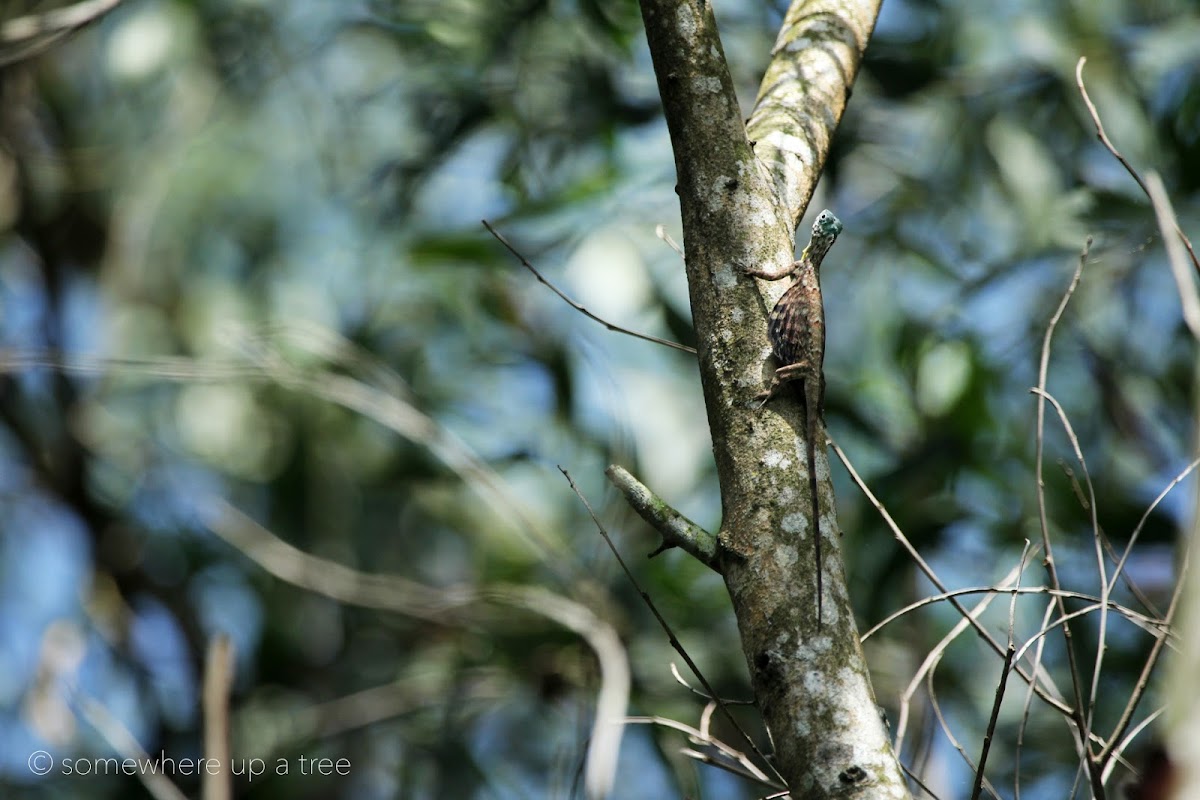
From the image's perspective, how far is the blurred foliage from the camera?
511cm

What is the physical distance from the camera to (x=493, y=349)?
6.25m

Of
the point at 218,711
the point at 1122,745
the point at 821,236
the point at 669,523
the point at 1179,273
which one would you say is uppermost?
the point at 821,236

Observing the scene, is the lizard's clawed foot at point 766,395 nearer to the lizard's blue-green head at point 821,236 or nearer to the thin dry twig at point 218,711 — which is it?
the lizard's blue-green head at point 821,236

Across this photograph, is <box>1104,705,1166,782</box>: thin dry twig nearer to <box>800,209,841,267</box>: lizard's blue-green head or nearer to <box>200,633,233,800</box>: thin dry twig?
<box>800,209,841,267</box>: lizard's blue-green head

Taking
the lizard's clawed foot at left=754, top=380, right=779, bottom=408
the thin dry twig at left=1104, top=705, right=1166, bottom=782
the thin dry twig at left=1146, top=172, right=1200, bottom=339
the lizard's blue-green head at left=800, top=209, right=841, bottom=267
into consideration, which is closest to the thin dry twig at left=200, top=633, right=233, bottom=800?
the lizard's clawed foot at left=754, top=380, right=779, bottom=408

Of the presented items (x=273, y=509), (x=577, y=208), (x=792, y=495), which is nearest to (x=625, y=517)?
(x=577, y=208)

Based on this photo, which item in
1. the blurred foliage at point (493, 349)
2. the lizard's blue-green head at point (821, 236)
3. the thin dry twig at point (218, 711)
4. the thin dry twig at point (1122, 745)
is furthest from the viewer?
the blurred foliage at point (493, 349)

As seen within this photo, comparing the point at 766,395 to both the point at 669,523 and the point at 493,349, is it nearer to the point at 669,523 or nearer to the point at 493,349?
the point at 669,523

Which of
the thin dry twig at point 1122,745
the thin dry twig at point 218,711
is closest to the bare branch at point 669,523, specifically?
the thin dry twig at point 1122,745

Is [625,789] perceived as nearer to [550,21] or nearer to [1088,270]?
[1088,270]

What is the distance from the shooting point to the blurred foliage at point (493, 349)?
16.8 feet

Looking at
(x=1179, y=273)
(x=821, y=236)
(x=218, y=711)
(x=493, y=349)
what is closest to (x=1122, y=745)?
(x=1179, y=273)

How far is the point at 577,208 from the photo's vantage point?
501 cm

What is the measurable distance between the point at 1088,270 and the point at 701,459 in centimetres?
223
